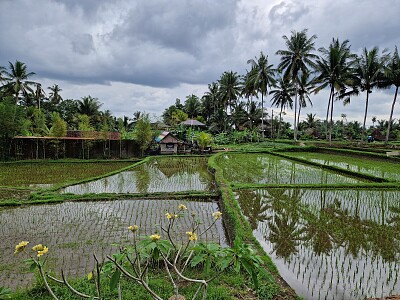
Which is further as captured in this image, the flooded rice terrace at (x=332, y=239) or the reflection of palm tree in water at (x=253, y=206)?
the reflection of palm tree in water at (x=253, y=206)

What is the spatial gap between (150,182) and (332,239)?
820 cm

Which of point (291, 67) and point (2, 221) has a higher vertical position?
point (291, 67)

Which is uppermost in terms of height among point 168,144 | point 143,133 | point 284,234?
point 143,133

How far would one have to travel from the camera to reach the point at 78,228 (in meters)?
6.46

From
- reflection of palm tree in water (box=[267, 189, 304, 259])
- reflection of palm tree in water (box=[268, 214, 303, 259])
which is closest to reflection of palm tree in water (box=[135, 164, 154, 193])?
reflection of palm tree in water (box=[267, 189, 304, 259])

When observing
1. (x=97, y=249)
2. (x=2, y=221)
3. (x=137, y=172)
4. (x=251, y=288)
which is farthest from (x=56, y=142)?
(x=251, y=288)

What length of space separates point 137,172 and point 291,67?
68.0 feet

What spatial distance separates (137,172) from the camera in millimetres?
14516

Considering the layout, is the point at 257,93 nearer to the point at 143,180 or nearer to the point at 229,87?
the point at 229,87

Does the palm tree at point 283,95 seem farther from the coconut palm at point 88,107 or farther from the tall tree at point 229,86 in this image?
the coconut palm at point 88,107

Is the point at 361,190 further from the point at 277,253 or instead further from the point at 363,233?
the point at 277,253

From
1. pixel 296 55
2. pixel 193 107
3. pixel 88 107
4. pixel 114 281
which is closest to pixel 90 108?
pixel 88 107

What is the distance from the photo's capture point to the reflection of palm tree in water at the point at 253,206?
696 cm

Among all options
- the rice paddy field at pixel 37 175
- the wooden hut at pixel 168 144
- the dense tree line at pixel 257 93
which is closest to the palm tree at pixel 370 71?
the dense tree line at pixel 257 93
